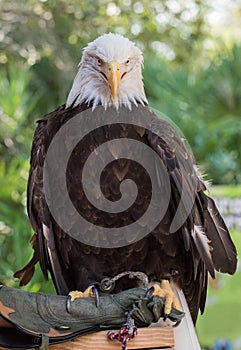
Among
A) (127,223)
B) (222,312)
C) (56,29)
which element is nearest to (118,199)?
(127,223)

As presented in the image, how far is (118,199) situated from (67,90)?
4.17m

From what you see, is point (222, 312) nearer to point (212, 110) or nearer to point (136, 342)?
point (212, 110)

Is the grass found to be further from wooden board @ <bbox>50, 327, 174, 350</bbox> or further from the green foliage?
wooden board @ <bbox>50, 327, 174, 350</bbox>

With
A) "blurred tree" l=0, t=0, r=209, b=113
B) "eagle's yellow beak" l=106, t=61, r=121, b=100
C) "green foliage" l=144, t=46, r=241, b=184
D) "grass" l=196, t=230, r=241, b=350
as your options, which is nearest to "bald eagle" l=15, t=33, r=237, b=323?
"eagle's yellow beak" l=106, t=61, r=121, b=100

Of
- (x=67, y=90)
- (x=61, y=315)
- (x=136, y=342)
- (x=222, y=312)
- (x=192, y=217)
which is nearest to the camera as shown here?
(x=136, y=342)

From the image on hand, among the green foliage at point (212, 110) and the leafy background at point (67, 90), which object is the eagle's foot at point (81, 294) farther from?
the green foliage at point (212, 110)

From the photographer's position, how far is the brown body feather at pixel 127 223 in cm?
258

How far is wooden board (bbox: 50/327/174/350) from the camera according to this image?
196cm

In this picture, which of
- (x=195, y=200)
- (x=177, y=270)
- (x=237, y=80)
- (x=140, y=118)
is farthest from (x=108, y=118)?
(x=237, y=80)

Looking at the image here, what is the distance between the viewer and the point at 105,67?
2670 mm

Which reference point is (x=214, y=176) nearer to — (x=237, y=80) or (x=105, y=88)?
(x=237, y=80)

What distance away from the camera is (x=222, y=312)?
15.5 ft

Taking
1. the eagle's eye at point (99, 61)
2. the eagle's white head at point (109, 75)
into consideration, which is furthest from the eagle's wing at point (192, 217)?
the eagle's eye at point (99, 61)

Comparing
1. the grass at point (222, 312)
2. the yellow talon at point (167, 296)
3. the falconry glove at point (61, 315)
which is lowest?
the falconry glove at point (61, 315)
